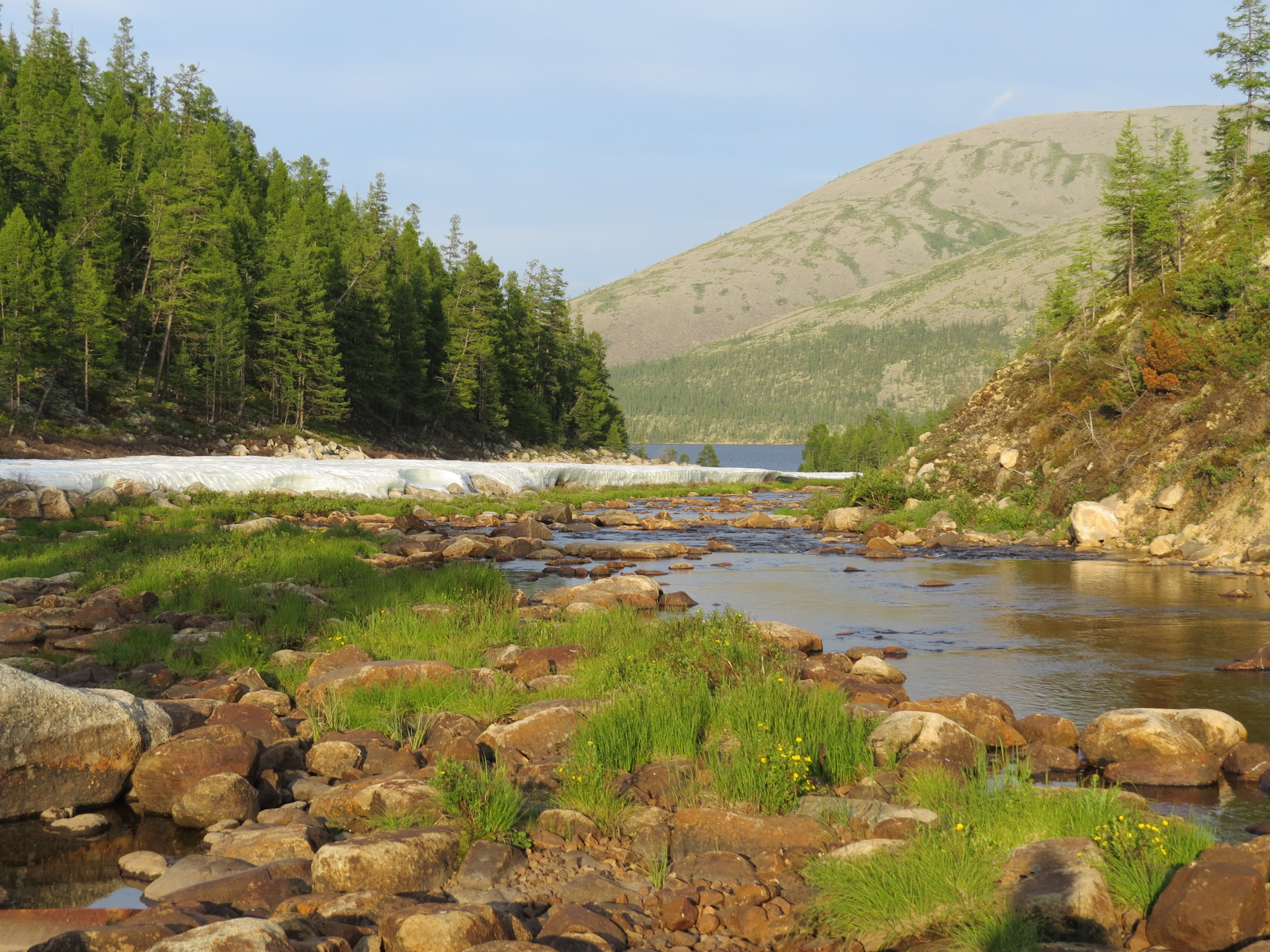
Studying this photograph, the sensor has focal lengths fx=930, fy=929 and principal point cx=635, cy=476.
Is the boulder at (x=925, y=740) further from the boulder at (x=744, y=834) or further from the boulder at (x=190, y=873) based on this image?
the boulder at (x=190, y=873)

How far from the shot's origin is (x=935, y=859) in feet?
18.1

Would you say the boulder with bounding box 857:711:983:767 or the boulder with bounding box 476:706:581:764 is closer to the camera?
the boulder with bounding box 857:711:983:767

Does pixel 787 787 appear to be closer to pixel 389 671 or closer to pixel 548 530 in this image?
pixel 389 671

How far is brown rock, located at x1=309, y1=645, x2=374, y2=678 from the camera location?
1077cm

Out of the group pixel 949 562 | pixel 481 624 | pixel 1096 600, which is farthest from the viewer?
pixel 949 562

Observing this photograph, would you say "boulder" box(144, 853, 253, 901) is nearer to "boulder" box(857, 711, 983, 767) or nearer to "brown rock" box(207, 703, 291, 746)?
"brown rock" box(207, 703, 291, 746)

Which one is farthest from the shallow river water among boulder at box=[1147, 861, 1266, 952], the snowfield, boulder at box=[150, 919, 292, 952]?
the snowfield

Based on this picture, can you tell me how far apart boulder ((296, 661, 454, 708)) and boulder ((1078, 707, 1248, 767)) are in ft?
21.6

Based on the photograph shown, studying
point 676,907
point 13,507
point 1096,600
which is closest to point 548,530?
point 13,507

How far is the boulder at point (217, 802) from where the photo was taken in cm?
718

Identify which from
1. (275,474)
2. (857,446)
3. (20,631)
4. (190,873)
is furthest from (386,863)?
(857,446)

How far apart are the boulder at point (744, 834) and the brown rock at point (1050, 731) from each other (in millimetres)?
3616

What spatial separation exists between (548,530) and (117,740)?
2250cm

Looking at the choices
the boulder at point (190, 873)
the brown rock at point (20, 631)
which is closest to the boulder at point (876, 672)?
the boulder at point (190, 873)
